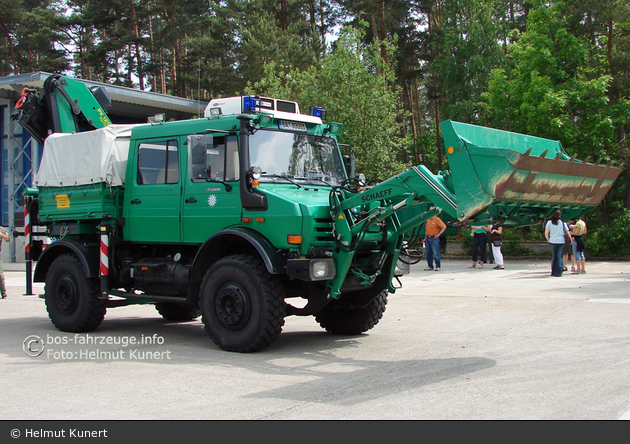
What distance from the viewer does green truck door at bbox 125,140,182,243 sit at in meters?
8.59

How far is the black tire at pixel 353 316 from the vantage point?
8.98 metres

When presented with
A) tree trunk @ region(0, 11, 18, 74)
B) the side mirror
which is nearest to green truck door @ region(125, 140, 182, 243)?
the side mirror

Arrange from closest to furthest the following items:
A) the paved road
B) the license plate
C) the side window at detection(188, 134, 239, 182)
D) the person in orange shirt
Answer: the paved road < the side window at detection(188, 134, 239, 182) < the license plate < the person in orange shirt

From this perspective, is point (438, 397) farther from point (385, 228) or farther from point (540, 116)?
point (540, 116)

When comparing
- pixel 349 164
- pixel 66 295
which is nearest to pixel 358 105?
pixel 349 164

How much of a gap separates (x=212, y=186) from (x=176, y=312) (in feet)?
11.6

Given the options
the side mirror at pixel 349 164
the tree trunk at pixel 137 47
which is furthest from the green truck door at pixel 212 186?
the tree trunk at pixel 137 47

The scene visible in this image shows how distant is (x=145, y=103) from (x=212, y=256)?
22191 mm

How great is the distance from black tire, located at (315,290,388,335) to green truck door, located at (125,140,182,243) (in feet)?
8.05

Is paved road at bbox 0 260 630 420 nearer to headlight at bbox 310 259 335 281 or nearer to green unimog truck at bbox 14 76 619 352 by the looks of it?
green unimog truck at bbox 14 76 619 352

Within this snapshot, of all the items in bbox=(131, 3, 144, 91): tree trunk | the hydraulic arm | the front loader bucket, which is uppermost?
bbox=(131, 3, 144, 91): tree trunk

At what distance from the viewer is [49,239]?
11.2 metres

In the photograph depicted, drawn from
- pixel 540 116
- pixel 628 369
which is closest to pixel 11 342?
pixel 628 369

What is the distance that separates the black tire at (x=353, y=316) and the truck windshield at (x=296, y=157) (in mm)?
1790
